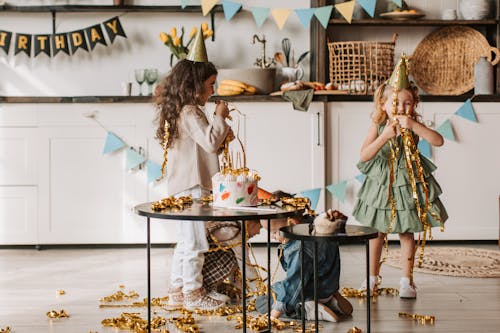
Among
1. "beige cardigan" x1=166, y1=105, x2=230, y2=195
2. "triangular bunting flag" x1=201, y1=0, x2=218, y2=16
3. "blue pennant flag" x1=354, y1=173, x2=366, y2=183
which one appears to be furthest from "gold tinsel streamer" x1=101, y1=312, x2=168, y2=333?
"triangular bunting flag" x1=201, y1=0, x2=218, y2=16

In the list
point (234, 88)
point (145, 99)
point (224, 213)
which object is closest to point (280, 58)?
point (234, 88)

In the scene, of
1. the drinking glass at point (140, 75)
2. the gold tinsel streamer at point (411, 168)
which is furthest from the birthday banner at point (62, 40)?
the gold tinsel streamer at point (411, 168)

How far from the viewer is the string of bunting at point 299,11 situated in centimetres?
479

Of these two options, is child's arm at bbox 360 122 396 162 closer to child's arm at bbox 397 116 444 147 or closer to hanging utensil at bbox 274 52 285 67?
child's arm at bbox 397 116 444 147

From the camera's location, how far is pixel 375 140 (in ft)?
11.0

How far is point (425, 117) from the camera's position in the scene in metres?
4.66

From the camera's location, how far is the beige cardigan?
305 cm

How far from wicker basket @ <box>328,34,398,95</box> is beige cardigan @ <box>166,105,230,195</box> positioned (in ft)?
5.92

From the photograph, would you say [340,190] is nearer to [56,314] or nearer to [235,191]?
[56,314]

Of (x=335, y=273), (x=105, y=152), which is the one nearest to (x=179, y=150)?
(x=335, y=273)

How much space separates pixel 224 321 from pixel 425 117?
2.19 metres

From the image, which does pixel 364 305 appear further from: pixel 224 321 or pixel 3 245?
pixel 3 245

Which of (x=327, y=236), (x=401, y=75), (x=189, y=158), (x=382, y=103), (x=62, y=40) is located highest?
(x=62, y=40)

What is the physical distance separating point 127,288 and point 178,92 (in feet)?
3.23
